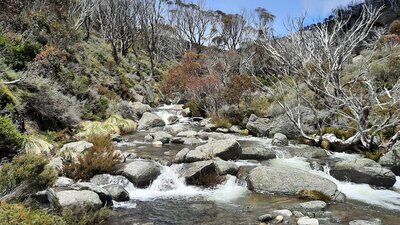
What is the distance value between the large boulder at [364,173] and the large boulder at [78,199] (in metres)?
7.79

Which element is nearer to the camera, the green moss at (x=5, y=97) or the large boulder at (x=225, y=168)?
the large boulder at (x=225, y=168)

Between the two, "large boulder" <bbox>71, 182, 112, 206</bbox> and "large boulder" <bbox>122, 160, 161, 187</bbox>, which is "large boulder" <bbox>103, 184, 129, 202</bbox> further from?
"large boulder" <bbox>122, 160, 161, 187</bbox>

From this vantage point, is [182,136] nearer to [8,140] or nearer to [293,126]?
[293,126]

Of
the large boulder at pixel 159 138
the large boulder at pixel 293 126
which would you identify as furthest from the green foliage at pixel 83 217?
the large boulder at pixel 293 126

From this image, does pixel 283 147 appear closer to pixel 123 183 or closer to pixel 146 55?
pixel 123 183

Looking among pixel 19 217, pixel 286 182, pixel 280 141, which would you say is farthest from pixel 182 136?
pixel 19 217

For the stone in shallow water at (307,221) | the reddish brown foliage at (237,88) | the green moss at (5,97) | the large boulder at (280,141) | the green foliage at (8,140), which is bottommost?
the stone in shallow water at (307,221)

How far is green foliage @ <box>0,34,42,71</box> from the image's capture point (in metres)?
16.6

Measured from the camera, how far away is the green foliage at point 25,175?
5750 millimetres

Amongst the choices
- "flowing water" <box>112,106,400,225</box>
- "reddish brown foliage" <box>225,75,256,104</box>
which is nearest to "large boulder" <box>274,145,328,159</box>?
"flowing water" <box>112,106,400,225</box>

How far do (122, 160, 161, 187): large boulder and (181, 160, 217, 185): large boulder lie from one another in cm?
99

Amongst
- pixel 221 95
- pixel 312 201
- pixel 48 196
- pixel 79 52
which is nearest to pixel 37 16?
pixel 79 52

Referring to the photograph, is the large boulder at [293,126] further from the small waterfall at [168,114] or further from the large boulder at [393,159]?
the small waterfall at [168,114]

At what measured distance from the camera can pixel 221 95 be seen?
82.5 ft
